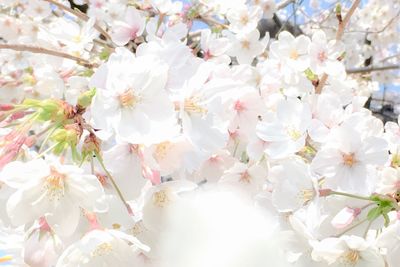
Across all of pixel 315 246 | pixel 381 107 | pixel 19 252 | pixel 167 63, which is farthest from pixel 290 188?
pixel 381 107

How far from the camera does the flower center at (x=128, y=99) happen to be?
3.32 ft

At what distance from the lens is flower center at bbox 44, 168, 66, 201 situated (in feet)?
3.20

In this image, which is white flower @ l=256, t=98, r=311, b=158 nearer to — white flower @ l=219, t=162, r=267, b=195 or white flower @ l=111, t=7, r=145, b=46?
white flower @ l=219, t=162, r=267, b=195

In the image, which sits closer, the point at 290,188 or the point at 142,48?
the point at 142,48

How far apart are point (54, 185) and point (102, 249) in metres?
0.13

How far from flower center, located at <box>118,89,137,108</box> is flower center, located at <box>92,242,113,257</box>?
0.23 metres

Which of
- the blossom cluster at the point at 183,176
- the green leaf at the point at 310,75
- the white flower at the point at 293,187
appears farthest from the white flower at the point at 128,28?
the white flower at the point at 293,187

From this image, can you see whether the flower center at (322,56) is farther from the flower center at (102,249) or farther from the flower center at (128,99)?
the flower center at (102,249)

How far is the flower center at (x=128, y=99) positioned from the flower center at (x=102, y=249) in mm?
232

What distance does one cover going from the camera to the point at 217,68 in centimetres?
132

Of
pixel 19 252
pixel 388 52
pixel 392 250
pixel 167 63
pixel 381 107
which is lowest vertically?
pixel 381 107

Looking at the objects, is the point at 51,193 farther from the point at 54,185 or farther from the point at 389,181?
the point at 389,181

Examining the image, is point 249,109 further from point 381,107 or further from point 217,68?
point 381,107

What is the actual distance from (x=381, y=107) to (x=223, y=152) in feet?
15.9
